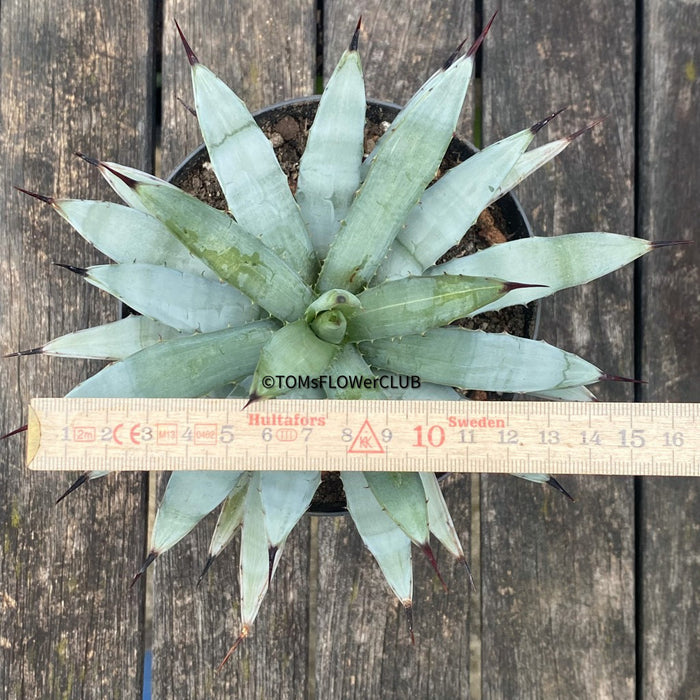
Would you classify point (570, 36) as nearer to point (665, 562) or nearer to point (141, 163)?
point (141, 163)

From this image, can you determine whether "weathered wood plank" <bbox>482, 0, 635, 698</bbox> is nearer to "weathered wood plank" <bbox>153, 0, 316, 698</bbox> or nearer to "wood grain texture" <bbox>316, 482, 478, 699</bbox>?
"wood grain texture" <bbox>316, 482, 478, 699</bbox>

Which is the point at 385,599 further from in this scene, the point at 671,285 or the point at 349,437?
the point at 671,285

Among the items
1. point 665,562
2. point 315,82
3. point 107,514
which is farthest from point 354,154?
point 665,562

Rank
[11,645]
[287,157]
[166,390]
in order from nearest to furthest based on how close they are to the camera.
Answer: [166,390]
[287,157]
[11,645]

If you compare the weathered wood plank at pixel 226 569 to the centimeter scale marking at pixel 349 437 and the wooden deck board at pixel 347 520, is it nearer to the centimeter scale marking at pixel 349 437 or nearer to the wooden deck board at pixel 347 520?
the wooden deck board at pixel 347 520

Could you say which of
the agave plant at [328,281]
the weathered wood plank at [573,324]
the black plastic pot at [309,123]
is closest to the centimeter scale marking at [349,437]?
the agave plant at [328,281]

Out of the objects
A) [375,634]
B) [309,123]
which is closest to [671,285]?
[309,123]

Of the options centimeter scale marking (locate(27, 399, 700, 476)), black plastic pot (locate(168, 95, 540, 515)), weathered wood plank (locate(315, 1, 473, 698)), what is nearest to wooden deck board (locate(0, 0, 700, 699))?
weathered wood plank (locate(315, 1, 473, 698))
